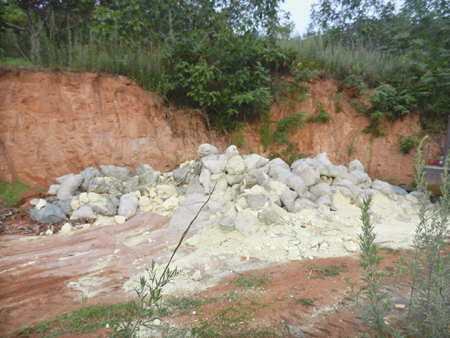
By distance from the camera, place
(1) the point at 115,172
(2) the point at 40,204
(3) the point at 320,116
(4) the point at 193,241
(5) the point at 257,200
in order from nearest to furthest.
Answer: (4) the point at 193,241 → (5) the point at 257,200 → (2) the point at 40,204 → (1) the point at 115,172 → (3) the point at 320,116

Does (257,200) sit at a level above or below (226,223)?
above

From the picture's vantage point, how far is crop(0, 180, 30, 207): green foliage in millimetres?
4959

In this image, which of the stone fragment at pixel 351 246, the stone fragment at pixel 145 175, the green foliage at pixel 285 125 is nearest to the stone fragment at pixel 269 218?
the stone fragment at pixel 351 246

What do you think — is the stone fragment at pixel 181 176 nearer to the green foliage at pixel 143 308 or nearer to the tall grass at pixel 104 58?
the tall grass at pixel 104 58

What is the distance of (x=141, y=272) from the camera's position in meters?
3.19

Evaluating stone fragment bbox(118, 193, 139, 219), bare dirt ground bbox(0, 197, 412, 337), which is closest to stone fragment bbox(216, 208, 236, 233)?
bare dirt ground bbox(0, 197, 412, 337)

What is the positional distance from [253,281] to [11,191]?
517cm

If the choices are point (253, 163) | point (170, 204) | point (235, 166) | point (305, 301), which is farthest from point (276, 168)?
point (305, 301)

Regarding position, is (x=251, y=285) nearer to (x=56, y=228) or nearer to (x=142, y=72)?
(x=56, y=228)

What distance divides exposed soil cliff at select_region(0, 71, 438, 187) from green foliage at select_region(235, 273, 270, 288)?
4.45 m

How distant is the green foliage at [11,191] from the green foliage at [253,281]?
474 centimetres

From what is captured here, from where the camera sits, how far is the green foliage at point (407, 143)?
792 centimetres

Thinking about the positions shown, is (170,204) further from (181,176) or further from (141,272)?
(141,272)

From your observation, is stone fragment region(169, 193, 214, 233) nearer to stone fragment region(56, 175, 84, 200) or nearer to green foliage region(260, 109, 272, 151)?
stone fragment region(56, 175, 84, 200)
